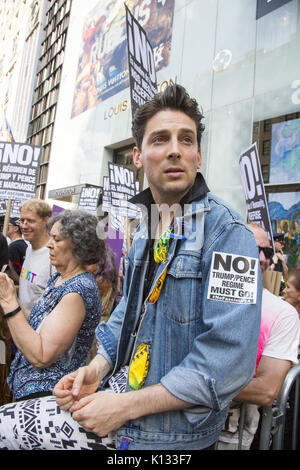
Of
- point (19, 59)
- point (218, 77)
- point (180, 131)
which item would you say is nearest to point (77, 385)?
point (180, 131)

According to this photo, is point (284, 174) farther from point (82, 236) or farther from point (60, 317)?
point (60, 317)

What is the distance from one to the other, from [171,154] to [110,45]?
15829 millimetres

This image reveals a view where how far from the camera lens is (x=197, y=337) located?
107 centimetres

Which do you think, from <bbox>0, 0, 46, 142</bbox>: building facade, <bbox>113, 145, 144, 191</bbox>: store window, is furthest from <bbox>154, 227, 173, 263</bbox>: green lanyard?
<bbox>0, 0, 46, 142</bbox>: building facade

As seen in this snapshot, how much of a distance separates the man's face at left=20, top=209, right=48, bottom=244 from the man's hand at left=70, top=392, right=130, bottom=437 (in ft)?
8.64

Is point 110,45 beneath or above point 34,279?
above

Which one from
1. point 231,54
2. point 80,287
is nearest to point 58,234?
point 80,287

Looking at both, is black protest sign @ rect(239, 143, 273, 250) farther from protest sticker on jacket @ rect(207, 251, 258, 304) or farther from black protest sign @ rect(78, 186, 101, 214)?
black protest sign @ rect(78, 186, 101, 214)

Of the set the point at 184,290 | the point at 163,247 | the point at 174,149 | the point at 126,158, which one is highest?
the point at 126,158

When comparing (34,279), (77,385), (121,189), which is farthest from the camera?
(121,189)

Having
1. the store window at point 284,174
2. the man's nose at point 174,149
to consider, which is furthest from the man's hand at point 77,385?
the store window at point 284,174

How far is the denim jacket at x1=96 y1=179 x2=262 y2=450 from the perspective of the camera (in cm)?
103

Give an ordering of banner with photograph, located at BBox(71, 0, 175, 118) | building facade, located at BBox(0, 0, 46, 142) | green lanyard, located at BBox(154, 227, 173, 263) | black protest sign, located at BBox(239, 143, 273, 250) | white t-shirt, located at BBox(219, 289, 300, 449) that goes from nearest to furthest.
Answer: green lanyard, located at BBox(154, 227, 173, 263) < white t-shirt, located at BBox(219, 289, 300, 449) < black protest sign, located at BBox(239, 143, 273, 250) < banner with photograph, located at BBox(71, 0, 175, 118) < building facade, located at BBox(0, 0, 46, 142)
